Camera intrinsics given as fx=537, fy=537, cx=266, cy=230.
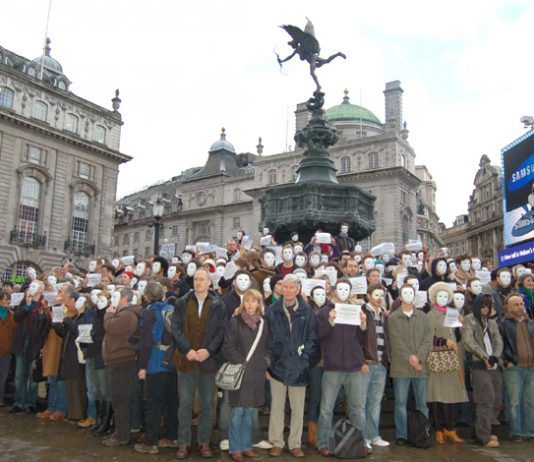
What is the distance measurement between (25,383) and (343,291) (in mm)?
6252

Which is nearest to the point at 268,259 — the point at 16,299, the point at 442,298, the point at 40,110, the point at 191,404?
the point at 442,298

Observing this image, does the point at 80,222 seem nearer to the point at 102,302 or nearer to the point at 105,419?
the point at 102,302

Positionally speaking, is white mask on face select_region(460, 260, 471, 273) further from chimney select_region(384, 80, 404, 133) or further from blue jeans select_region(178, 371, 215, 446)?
chimney select_region(384, 80, 404, 133)

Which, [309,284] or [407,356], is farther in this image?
[309,284]

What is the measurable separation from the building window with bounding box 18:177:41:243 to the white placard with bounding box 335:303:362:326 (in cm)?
4154

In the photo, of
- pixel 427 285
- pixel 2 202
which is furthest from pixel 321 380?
pixel 2 202

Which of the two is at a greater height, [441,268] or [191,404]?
[441,268]

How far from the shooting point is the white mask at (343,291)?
23.7ft

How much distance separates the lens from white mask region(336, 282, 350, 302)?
7.23 metres

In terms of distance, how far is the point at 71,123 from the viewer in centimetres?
4781

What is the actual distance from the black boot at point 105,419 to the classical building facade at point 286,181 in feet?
121

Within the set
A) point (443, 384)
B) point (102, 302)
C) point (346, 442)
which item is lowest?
point (346, 442)

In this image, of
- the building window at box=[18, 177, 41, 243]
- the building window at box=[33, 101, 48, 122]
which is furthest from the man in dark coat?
the building window at box=[33, 101, 48, 122]

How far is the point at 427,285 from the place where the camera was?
34.0ft
